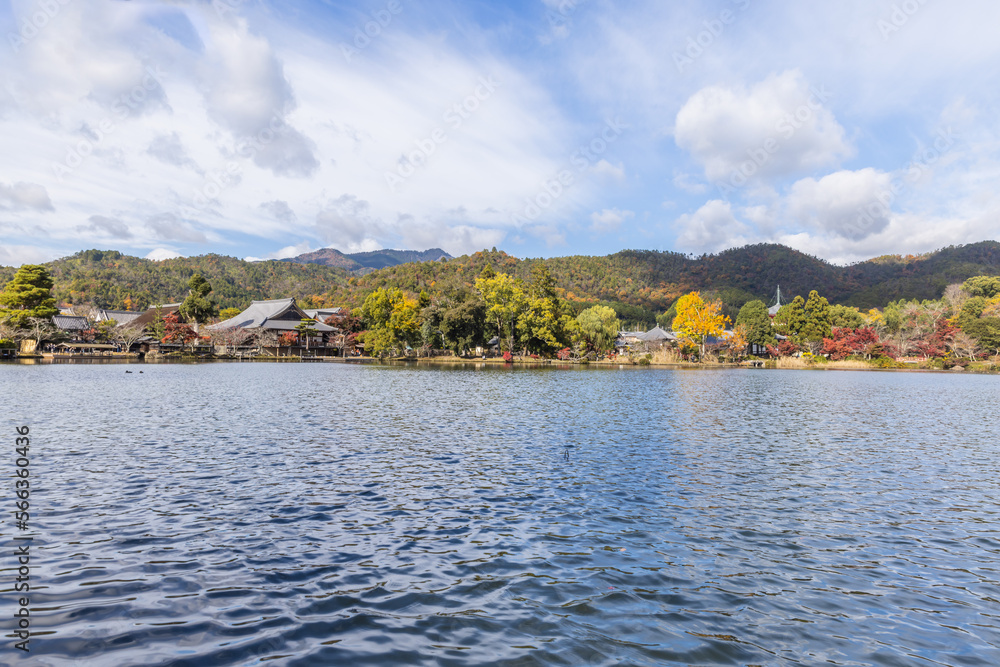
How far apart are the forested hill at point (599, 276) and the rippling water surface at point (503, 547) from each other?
88.3 metres

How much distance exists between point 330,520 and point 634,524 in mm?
4650

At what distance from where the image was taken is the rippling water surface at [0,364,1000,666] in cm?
479

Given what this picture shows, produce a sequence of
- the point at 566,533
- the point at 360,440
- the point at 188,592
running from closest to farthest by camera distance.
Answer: the point at 188,592 < the point at 566,533 < the point at 360,440

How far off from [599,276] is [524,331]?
89688 millimetres

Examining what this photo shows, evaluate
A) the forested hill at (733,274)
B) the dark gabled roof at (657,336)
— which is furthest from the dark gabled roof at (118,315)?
the dark gabled roof at (657,336)

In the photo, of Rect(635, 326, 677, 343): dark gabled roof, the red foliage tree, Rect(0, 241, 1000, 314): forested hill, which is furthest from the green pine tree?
the red foliage tree

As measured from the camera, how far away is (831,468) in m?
11.9

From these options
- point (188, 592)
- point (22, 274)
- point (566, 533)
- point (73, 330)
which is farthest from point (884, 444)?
point (73, 330)

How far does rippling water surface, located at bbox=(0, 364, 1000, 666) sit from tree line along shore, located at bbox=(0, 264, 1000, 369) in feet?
152

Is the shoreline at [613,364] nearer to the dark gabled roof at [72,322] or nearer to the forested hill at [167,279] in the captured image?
the dark gabled roof at [72,322]

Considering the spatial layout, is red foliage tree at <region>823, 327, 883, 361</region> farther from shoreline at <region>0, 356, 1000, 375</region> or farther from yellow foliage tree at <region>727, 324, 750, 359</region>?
yellow foliage tree at <region>727, 324, 750, 359</region>

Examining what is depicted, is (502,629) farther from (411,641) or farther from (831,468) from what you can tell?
(831,468)

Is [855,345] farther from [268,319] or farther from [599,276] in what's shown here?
[599,276]

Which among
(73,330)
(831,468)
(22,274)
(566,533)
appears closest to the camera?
(566,533)
